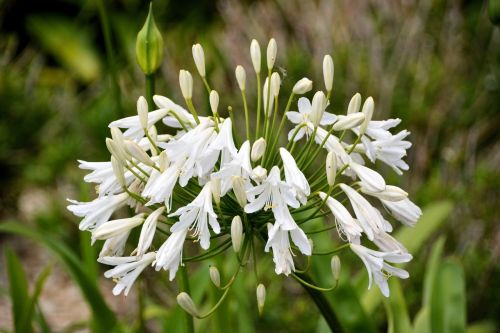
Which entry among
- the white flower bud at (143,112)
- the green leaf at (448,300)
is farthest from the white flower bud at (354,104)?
the green leaf at (448,300)

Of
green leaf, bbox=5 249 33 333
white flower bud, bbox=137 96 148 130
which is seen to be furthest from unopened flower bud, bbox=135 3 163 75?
green leaf, bbox=5 249 33 333

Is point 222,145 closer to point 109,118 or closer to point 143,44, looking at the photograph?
point 143,44

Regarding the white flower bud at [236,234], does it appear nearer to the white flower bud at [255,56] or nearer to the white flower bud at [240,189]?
the white flower bud at [240,189]

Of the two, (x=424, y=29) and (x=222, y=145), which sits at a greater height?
(x=222, y=145)

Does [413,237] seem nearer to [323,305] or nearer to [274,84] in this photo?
[323,305]

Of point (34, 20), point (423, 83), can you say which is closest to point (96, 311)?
point (423, 83)

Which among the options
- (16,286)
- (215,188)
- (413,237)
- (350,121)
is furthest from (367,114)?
(16,286)
